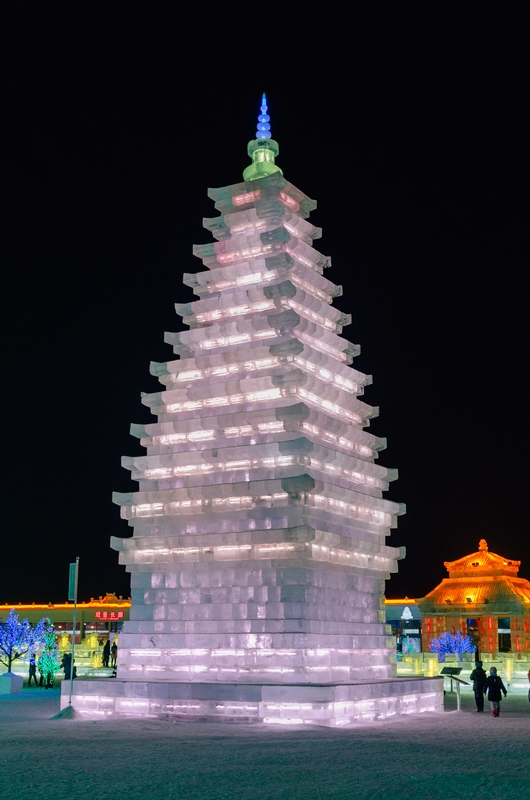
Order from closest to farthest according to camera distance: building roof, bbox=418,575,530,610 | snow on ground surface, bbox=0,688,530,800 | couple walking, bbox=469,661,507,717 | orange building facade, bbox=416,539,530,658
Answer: snow on ground surface, bbox=0,688,530,800
couple walking, bbox=469,661,507,717
orange building facade, bbox=416,539,530,658
building roof, bbox=418,575,530,610

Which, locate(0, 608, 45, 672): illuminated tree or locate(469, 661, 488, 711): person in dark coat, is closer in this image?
locate(469, 661, 488, 711): person in dark coat

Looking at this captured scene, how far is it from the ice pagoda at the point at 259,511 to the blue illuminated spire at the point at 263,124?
76.2 inches

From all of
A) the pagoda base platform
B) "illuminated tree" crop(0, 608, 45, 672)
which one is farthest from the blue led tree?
the pagoda base platform

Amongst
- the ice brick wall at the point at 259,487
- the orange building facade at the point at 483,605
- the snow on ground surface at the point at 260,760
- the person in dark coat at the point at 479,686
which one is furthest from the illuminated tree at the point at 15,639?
the orange building facade at the point at 483,605

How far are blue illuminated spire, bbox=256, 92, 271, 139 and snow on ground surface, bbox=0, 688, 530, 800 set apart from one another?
25740 mm

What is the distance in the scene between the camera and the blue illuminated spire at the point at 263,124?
129 ft

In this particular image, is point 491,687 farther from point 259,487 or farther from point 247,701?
point 259,487

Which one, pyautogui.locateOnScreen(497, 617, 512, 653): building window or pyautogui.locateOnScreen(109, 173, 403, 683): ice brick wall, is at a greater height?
pyautogui.locateOnScreen(109, 173, 403, 683): ice brick wall

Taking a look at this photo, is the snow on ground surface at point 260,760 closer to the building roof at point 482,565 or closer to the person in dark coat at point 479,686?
the person in dark coat at point 479,686

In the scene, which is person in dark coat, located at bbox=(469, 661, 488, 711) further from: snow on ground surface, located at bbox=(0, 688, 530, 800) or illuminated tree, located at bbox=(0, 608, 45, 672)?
illuminated tree, located at bbox=(0, 608, 45, 672)

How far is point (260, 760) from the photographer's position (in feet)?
61.6

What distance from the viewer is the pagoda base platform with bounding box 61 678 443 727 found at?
86.1 feet

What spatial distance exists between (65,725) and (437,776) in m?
13.5

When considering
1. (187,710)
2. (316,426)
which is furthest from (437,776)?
(316,426)
